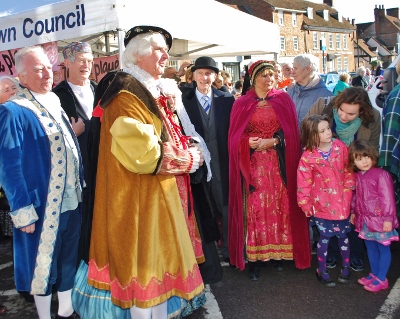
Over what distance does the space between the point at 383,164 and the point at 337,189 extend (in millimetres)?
395

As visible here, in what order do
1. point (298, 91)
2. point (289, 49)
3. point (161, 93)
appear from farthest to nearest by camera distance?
1. point (289, 49)
2. point (298, 91)
3. point (161, 93)

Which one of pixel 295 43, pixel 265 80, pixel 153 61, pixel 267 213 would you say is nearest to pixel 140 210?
pixel 153 61

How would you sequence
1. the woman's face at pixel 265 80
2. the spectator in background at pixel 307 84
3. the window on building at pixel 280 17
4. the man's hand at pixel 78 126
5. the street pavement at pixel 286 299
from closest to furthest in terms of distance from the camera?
1. the street pavement at pixel 286 299
2. the man's hand at pixel 78 126
3. the woman's face at pixel 265 80
4. the spectator in background at pixel 307 84
5. the window on building at pixel 280 17

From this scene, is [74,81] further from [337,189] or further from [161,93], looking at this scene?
[337,189]

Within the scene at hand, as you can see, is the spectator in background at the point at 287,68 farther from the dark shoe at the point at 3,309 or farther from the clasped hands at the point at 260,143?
the dark shoe at the point at 3,309

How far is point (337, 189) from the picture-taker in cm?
340

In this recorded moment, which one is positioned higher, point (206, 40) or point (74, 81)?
point (206, 40)

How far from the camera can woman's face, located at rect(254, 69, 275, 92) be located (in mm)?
3615

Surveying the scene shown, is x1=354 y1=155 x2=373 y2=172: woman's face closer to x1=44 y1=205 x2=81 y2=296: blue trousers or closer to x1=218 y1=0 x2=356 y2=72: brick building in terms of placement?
x1=44 y1=205 x2=81 y2=296: blue trousers

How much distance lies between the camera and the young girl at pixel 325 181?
341cm

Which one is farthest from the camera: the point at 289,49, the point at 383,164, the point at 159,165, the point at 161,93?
the point at 289,49

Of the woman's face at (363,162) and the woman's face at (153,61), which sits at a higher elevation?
the woman's face at (153,61)

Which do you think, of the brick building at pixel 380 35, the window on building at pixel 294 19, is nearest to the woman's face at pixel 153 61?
the window on building at pixel 294 19

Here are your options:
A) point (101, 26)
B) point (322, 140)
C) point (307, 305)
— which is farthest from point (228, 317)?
point (101, 26)
